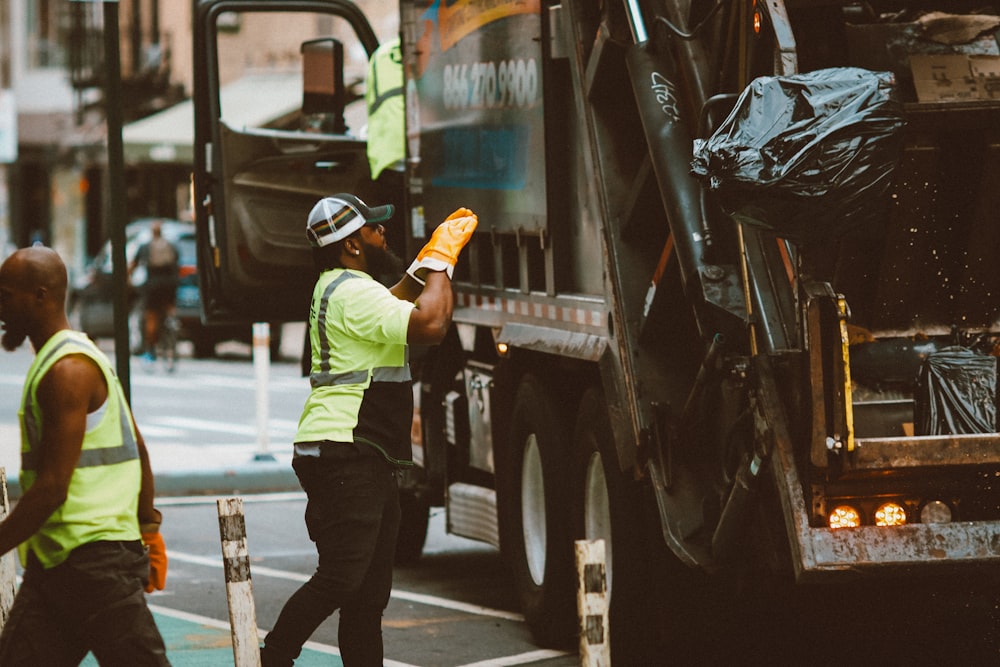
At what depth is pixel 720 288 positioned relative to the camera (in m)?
6.74

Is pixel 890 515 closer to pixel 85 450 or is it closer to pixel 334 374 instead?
pixel 334 374

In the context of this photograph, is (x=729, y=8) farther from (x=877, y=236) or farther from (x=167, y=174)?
(x=167, y=174)

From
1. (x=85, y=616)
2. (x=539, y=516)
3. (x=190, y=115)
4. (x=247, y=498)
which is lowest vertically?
(x=247, y=498)

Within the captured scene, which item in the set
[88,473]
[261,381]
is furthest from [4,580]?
[261,381]

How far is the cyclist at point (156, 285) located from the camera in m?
24.5

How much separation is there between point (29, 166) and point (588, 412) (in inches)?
1806

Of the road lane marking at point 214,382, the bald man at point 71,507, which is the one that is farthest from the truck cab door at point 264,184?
the road lane marking at point 214,382

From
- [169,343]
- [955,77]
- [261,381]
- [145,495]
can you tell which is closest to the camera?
[145,495]

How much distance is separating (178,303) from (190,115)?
35.1 ft

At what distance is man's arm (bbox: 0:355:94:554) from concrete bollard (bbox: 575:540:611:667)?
149 cm

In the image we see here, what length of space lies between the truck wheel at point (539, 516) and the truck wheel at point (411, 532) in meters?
1.65

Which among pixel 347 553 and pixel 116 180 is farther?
pixel 116 180

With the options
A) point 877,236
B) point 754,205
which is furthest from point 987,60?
point 754,205

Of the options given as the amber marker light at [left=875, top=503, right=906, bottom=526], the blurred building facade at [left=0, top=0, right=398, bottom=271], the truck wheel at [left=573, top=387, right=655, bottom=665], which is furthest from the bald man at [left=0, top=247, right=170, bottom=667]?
the blurred building facade at [left=0, top=0, right=398, bottom=271]
